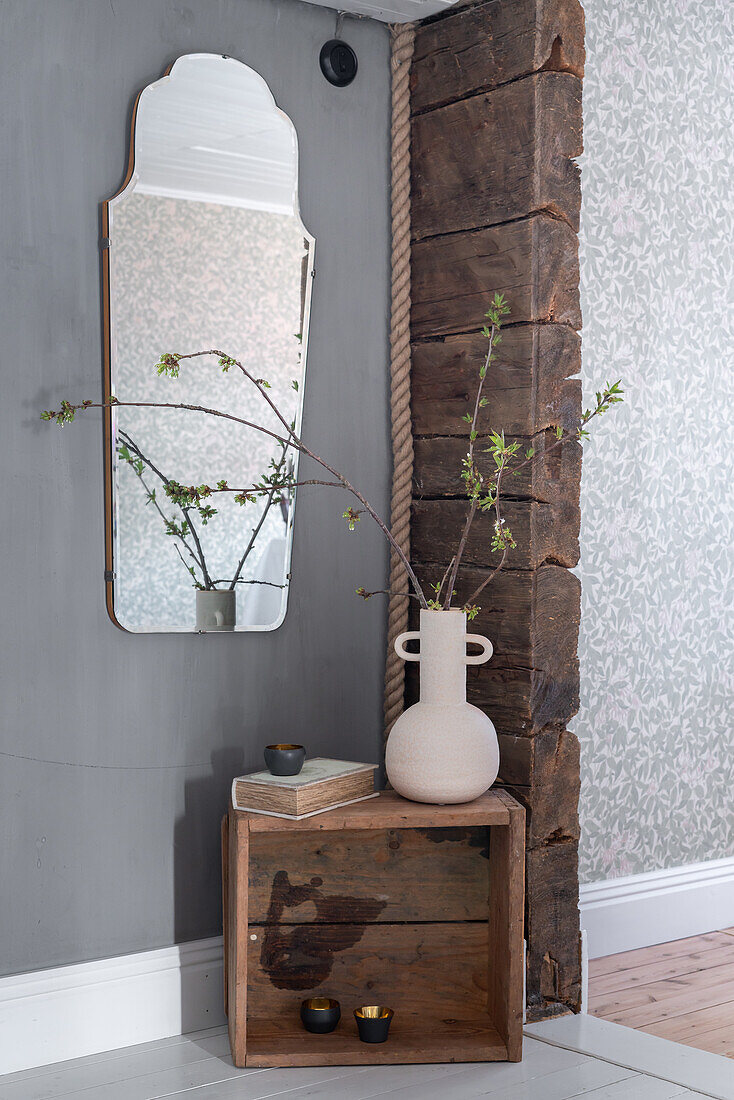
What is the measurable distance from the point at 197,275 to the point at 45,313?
0.28m

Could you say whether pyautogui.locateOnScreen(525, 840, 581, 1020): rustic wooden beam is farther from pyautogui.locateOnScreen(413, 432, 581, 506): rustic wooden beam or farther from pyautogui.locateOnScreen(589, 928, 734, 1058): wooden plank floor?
pyautogui.locateOnScreen(413, 432, 581, 506): rustic wooden beam

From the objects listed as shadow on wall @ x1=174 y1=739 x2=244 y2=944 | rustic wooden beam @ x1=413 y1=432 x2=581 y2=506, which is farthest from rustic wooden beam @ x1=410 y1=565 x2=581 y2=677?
shadow on wall @ x1=174 y1=739 x2=244 y2=944

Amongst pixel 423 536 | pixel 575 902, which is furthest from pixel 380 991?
pixel 423 536

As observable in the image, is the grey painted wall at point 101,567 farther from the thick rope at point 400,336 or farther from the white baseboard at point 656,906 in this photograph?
the white baseboard at point 656,906

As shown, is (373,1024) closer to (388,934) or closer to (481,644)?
(388,934)

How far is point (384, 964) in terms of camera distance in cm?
207

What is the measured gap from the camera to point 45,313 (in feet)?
6.22

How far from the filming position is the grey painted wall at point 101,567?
6.16 ft

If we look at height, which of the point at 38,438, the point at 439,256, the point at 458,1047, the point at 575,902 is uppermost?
the point at 439,256

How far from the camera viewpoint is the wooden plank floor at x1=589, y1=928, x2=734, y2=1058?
6.86 feet

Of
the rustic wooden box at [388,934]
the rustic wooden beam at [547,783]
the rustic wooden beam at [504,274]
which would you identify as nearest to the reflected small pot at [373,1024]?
the rustic wooden box at [388,934]

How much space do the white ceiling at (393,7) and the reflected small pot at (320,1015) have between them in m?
1.80

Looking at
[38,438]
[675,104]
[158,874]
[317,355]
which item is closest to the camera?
[38,438]

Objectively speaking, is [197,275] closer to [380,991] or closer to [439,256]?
[439,256]
